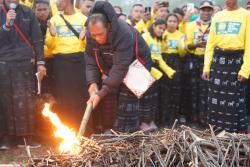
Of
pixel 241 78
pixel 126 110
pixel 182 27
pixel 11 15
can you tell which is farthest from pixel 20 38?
pixel 182 27

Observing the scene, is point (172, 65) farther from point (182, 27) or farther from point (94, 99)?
point (94, 99)

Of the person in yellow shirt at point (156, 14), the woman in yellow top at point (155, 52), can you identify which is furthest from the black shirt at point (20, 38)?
the person in yellow shirt at point (156, 14)

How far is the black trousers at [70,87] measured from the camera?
588 cm

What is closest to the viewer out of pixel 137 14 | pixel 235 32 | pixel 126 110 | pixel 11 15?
pixel 126 110

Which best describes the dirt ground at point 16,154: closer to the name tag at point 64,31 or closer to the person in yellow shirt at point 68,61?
the person in yellow shirt at point 68,61

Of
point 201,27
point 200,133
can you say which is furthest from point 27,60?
point 200,133

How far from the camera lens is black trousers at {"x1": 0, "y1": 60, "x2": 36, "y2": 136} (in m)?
5.47

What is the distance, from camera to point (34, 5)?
614 centimetres

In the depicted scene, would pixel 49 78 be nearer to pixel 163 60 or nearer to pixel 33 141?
pixel 33 141

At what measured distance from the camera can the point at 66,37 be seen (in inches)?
228

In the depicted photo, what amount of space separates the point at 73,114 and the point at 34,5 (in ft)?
5.65

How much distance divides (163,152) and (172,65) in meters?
5.12

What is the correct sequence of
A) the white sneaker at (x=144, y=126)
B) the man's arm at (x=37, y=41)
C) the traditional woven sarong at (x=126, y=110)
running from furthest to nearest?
the white sneaker at (x=144, y=126), the man's arm at (x=37, y=41), the traditional woven sarong at (x=126, y=110)

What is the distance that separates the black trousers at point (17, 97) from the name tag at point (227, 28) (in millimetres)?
2563
